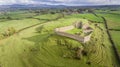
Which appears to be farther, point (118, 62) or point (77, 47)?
point (77, 47)

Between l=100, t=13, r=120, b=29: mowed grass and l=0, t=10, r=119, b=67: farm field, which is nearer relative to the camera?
l=0, t=10, r=119, b=67: farm field

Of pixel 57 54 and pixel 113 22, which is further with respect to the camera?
pixel 113 22

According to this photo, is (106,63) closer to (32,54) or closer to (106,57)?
(106,57)

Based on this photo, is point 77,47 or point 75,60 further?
point 77,47

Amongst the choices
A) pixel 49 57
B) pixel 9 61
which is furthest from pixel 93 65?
pixel 9 61

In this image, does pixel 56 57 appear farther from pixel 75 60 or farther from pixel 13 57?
pixel 13 57


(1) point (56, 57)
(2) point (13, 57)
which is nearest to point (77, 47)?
(1) point (56, 57)

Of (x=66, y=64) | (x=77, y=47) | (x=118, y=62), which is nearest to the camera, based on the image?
(x=66, y=64)

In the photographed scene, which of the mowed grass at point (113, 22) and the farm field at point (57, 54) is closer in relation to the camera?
the farm field at point (57, 54)

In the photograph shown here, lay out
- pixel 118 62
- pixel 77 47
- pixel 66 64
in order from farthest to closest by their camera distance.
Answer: pixel 77 47
pixel 118 62
pixel 66 64
